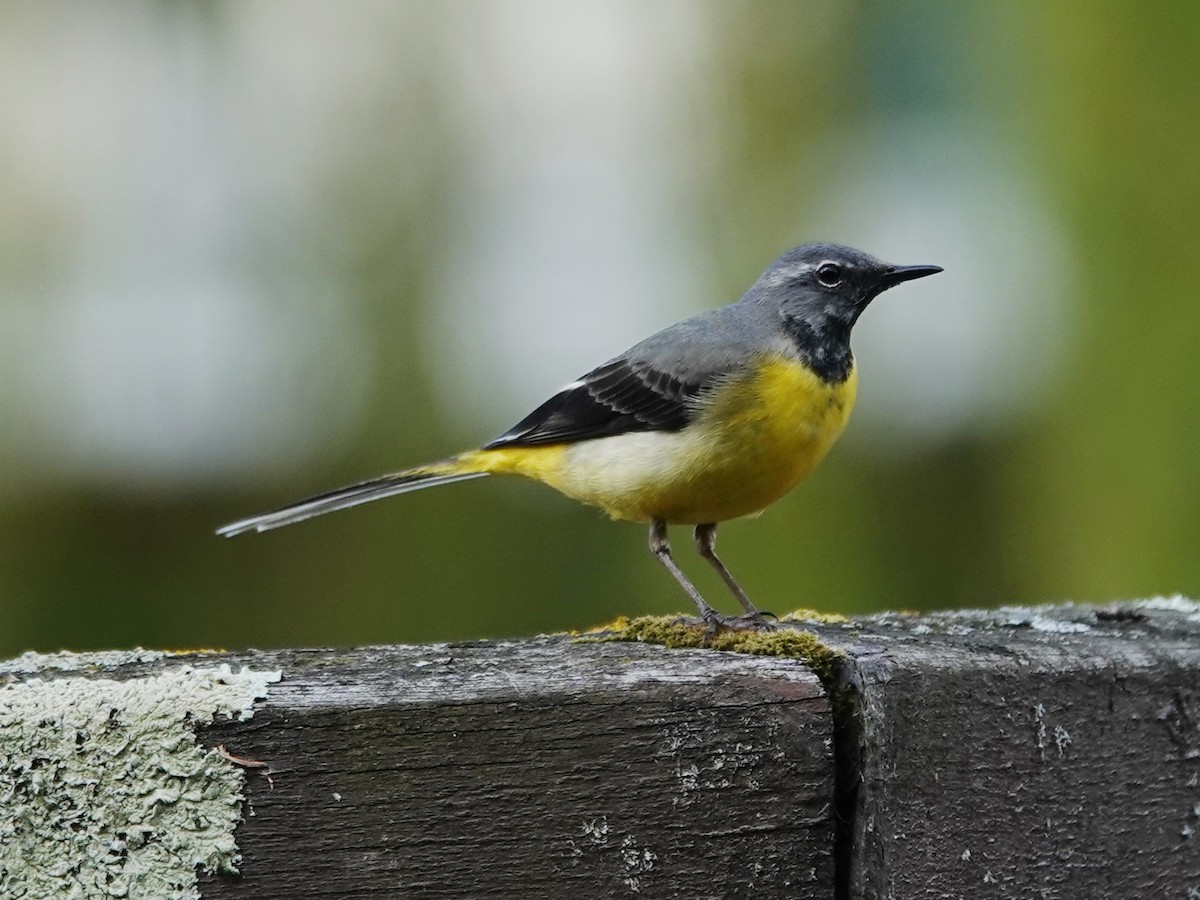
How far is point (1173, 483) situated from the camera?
16.2 feet

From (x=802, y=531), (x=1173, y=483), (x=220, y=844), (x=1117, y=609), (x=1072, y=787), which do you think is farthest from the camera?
(x=802, y=531)

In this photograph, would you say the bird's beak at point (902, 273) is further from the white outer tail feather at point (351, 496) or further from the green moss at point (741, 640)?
the green moss at point (741, 640)

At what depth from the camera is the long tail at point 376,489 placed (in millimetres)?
3977

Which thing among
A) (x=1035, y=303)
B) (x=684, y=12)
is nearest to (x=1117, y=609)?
(x=1035, y=303)

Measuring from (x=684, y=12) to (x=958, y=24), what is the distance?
1.38 m

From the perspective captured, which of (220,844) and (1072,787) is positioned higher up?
(220,844)

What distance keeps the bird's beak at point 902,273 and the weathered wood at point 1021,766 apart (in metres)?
1.98

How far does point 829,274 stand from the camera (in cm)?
424

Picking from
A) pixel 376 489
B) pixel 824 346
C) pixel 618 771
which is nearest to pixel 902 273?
pixel 824 346

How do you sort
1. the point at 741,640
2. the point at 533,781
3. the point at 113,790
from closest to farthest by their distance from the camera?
1. the point at 113,790
2. the point at 533,781
3. the point at 741,640

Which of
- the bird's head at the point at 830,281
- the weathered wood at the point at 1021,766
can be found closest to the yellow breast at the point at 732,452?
the bird's head at the point at 830,281

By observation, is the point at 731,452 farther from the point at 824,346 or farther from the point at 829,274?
the point at 829,274

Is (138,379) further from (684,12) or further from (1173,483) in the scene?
(1173,483)

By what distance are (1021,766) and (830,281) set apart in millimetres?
2382
